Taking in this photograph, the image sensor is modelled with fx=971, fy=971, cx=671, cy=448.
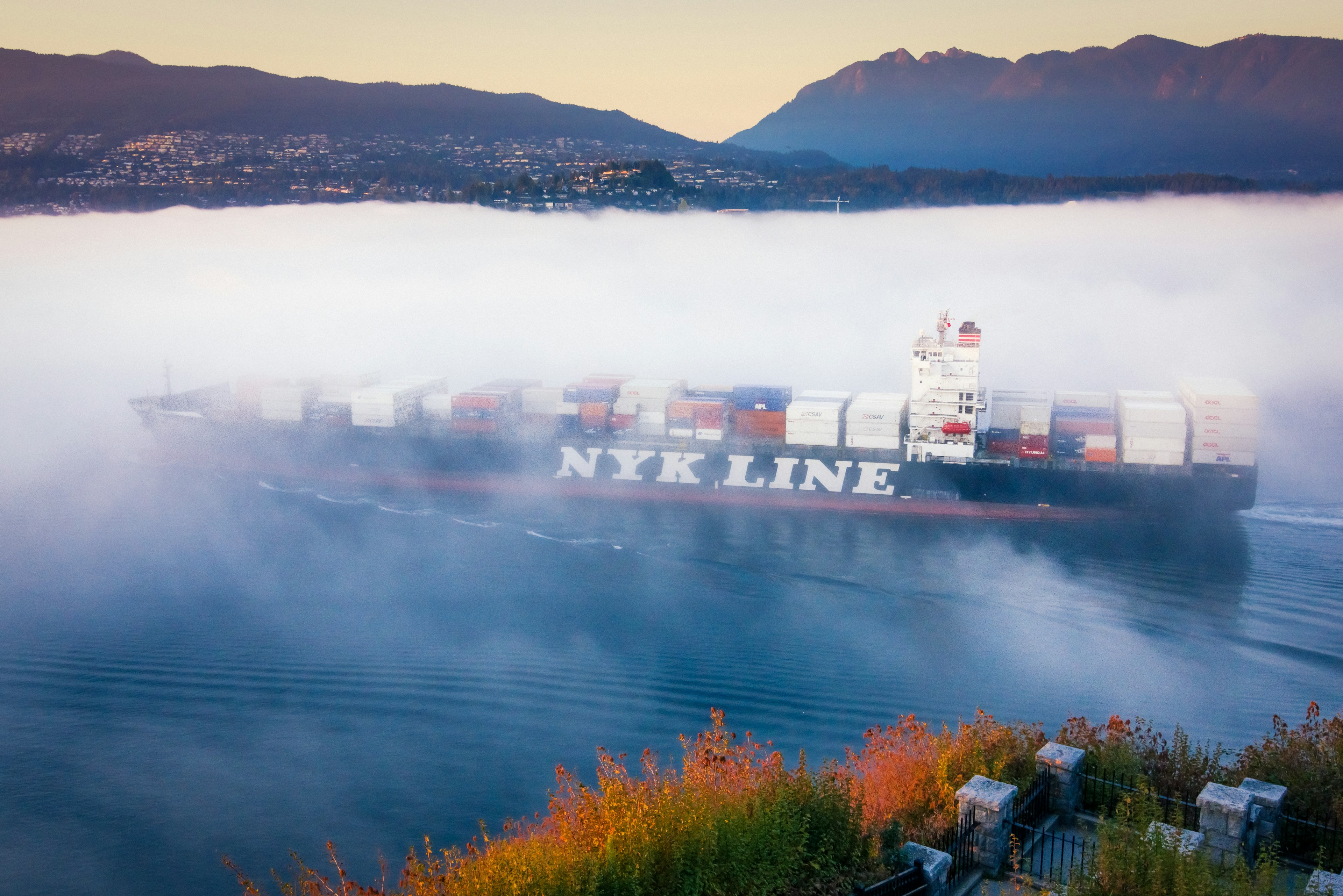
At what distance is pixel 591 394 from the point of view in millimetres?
36375

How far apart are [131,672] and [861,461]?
22036mm

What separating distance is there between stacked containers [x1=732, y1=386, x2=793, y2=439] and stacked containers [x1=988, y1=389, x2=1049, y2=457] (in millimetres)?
6811

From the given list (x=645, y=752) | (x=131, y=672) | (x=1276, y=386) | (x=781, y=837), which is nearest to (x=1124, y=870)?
(x=781, y=837)

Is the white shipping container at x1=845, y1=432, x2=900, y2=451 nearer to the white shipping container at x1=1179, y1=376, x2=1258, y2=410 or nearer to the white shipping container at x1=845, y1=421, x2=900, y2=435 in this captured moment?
the white shipping container at x1=845, y1=421, x2=900, y2=435

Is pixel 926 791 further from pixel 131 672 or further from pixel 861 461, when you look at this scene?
pixel 861 461

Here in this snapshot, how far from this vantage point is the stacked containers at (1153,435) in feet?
98.4

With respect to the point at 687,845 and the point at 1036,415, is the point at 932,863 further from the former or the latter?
the point at 1036,415

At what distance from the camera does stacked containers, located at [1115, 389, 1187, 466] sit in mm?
30000

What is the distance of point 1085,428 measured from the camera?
30875 millimetres

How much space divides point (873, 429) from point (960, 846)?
24619 mm

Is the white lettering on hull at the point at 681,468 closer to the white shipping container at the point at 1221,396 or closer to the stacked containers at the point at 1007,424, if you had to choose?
the stacked containers at the point at 1007,424

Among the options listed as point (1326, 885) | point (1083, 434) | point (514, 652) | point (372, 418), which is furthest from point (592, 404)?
point (1326, 885)

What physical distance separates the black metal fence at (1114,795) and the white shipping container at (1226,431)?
23.1 metres

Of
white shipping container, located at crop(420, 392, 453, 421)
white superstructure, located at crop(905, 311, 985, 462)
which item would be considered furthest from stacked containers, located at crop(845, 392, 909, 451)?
white shipping container, located at crop(420, 392, 453, 421)
